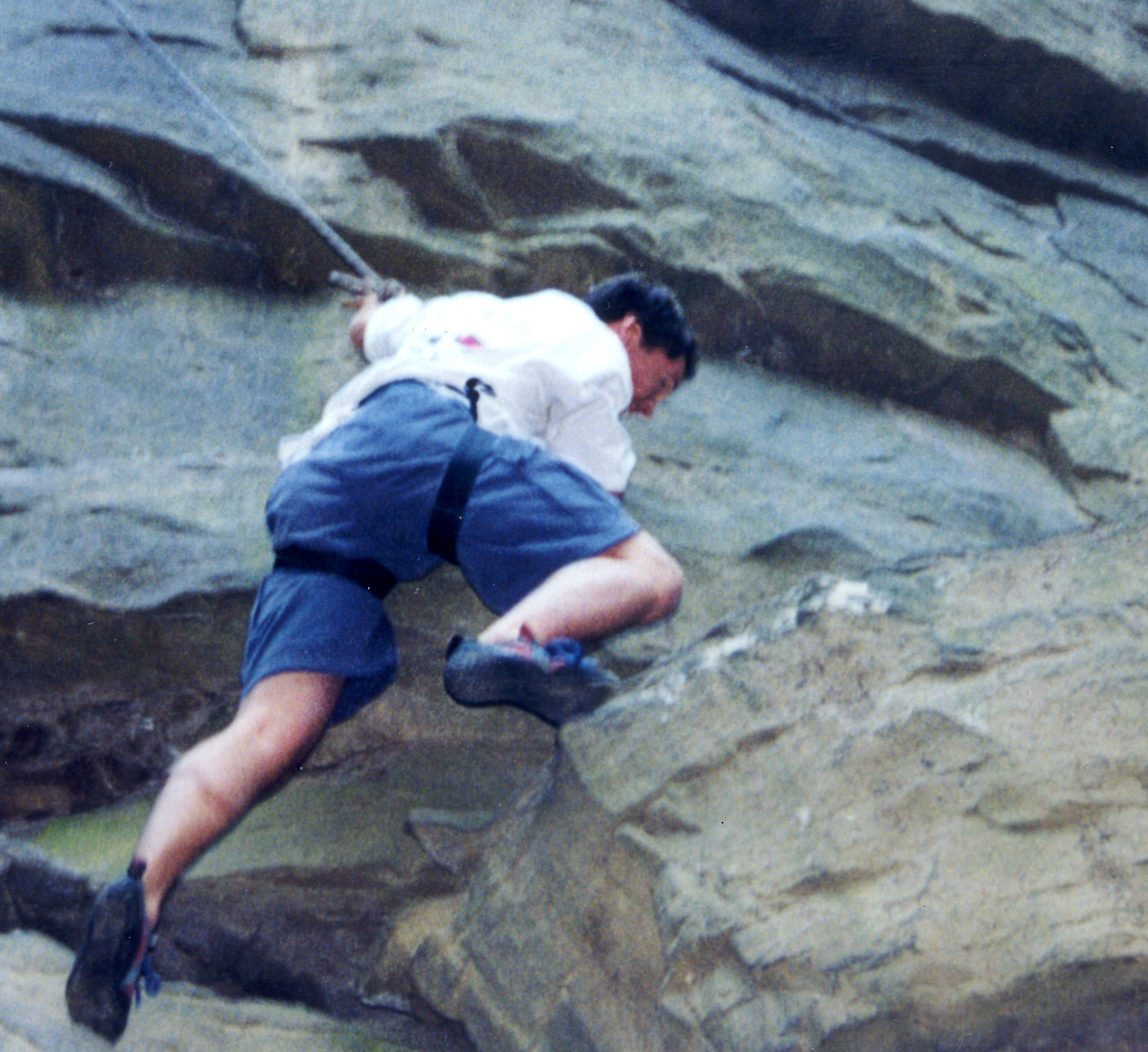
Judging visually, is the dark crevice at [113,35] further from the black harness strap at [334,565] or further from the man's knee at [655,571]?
the man's knee at [655,571]

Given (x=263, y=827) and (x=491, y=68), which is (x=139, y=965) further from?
(x=491, y=68)

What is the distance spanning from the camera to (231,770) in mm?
2715

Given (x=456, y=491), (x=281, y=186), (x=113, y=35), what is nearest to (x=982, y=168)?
(x=281, y=186)

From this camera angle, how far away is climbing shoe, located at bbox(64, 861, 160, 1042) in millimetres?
2445

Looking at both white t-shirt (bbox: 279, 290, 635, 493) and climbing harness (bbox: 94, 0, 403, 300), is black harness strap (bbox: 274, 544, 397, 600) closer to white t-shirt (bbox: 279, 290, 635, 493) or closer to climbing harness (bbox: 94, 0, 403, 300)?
white t-shirt (bbox: 279, 290, 635, 493)

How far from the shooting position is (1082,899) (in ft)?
7.62

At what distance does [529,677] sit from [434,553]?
612mm

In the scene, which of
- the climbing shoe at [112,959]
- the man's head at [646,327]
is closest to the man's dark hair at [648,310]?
the man's head at [646,327]

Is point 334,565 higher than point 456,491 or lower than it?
lower

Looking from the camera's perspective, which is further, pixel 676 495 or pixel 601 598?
pixel 676 495

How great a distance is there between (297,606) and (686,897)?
48.1 inches

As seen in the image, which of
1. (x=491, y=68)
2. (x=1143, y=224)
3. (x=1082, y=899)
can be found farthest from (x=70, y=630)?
(x=1143, y=224)

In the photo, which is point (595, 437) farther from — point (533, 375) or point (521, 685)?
point (521, 685)

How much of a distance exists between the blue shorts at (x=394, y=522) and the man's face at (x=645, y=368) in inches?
33.8
